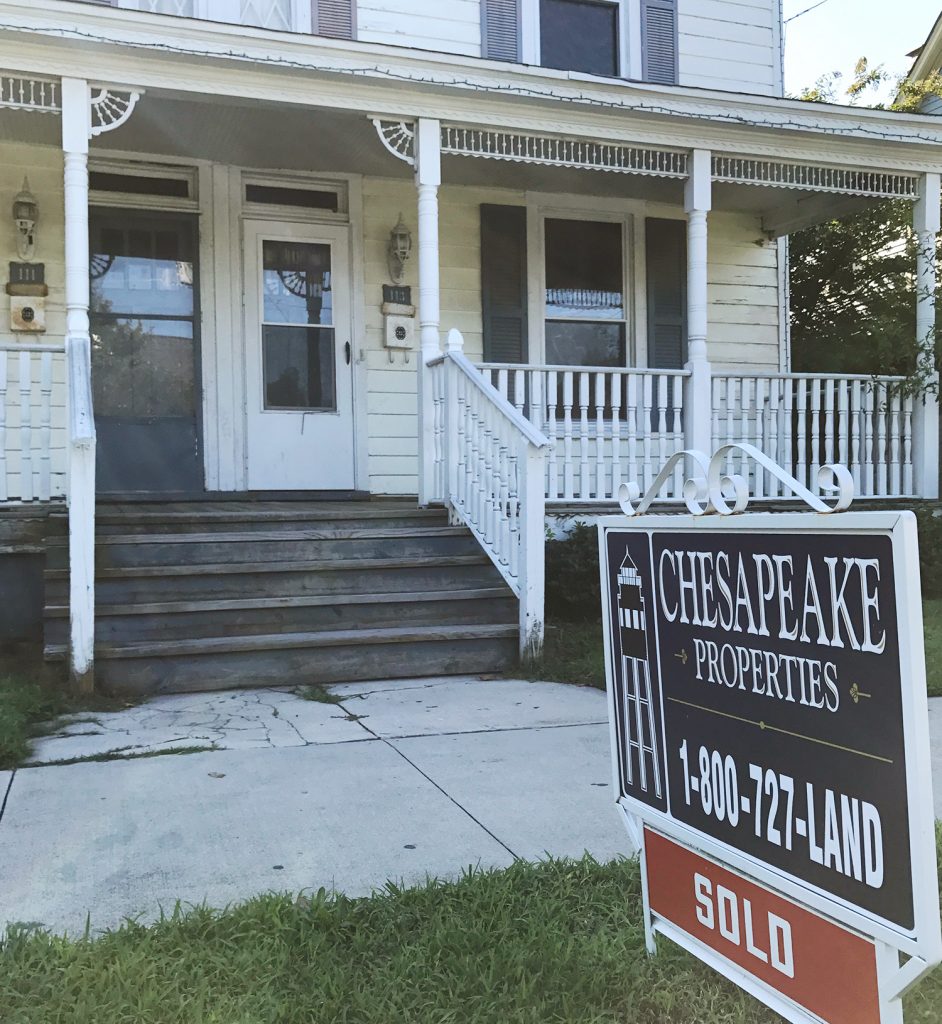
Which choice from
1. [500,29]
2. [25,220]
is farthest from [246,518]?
[500,29]

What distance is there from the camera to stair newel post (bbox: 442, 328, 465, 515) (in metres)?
6.28

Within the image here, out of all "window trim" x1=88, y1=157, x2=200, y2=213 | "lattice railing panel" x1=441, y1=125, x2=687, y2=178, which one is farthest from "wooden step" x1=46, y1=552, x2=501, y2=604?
"window trim" x1=88, y1=157, x2=200, y2=213

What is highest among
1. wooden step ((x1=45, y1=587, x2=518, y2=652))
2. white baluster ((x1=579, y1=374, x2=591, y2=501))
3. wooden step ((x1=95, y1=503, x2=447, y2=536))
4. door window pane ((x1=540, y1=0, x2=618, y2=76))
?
door window pane ((x1=540, y1=0, x2=618, y2=76))

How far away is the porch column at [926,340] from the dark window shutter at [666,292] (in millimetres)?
1908

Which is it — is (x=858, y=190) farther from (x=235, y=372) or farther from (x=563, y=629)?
(x=235, y=372)

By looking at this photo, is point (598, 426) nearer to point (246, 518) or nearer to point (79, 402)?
point (246, 518)

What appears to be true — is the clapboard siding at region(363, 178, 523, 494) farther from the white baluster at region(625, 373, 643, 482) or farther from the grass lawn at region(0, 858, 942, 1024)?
the grass lawn at region(0, 858, 942, 1024)

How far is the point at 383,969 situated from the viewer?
203 centimetres

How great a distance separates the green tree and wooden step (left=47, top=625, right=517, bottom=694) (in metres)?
4.91

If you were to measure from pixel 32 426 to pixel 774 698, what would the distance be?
639 cm

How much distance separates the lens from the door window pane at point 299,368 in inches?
298

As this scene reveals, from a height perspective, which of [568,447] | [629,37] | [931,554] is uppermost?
[629,37]

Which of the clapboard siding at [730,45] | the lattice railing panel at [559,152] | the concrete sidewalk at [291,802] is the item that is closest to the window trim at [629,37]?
the clapboard siding at [730,45]

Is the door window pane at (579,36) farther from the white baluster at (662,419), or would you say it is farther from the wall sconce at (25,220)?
the wall sconce at (25,220)
